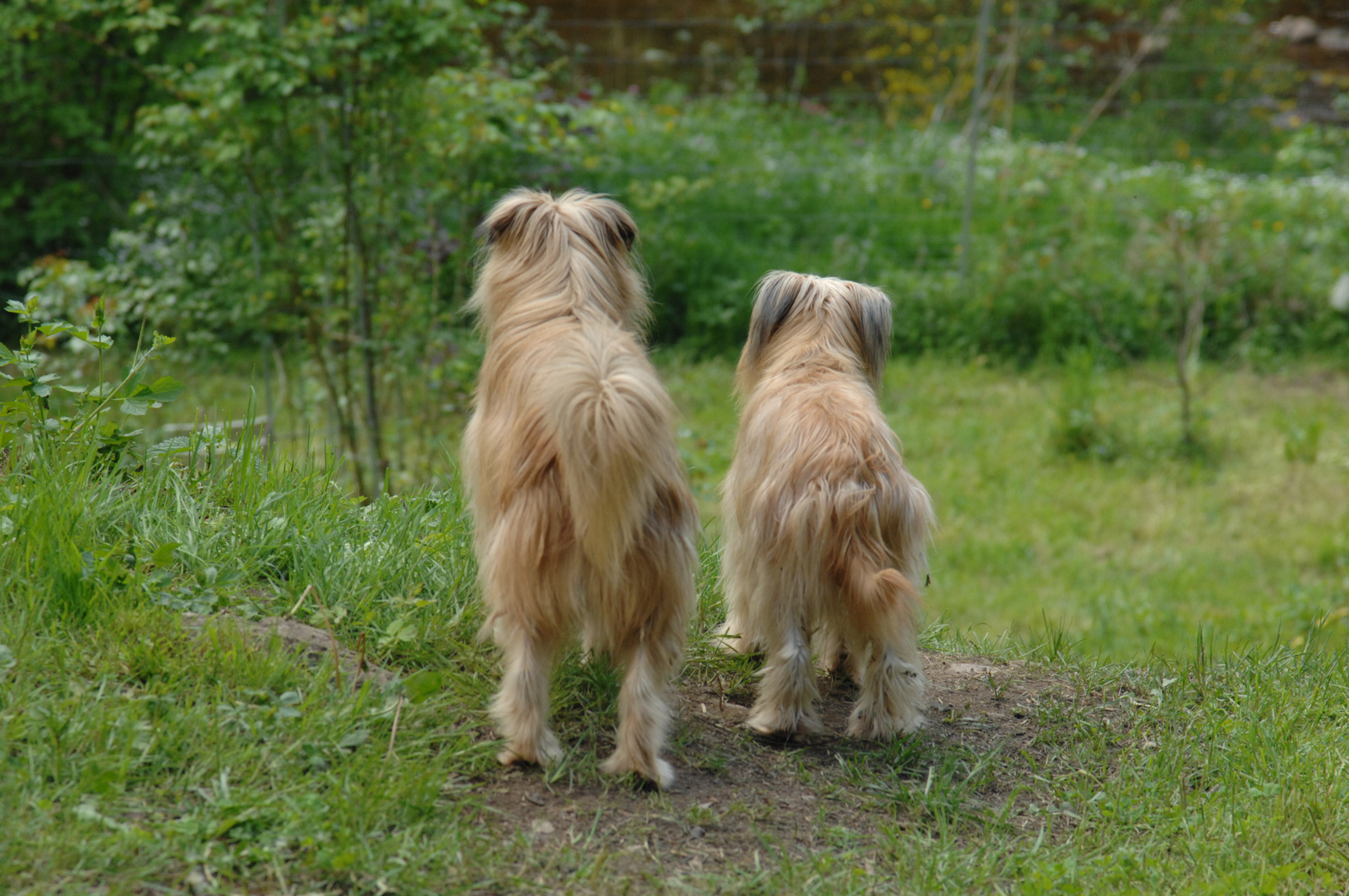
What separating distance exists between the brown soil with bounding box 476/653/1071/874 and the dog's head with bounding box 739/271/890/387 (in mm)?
1172

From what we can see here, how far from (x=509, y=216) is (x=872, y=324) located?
131 centimetres

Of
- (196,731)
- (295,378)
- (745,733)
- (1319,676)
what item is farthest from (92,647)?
(295,378)

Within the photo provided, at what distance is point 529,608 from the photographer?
3.04 metres

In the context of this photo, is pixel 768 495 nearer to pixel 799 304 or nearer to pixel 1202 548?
pixel 799 304

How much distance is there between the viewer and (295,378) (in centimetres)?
867

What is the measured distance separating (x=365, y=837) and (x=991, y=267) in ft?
29.2

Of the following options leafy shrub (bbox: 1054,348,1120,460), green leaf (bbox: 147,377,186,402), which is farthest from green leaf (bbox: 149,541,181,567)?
leafy shrub (bbox: 1054,348,1120,460)

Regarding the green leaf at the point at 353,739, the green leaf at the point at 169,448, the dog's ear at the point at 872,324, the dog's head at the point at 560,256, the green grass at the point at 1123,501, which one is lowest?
the green grass at the point at 1123,501

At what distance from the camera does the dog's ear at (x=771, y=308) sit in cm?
408

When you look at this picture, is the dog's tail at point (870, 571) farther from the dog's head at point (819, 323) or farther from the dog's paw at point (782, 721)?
the dog's head at point (819, 323)

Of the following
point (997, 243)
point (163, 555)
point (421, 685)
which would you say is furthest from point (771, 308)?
point (997, 243)

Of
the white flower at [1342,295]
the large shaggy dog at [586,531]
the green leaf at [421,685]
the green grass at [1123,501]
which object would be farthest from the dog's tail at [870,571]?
the white flower at [1342,295]

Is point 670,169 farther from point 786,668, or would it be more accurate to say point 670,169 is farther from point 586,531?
point 586,531

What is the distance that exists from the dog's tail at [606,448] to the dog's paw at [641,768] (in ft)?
1.76
